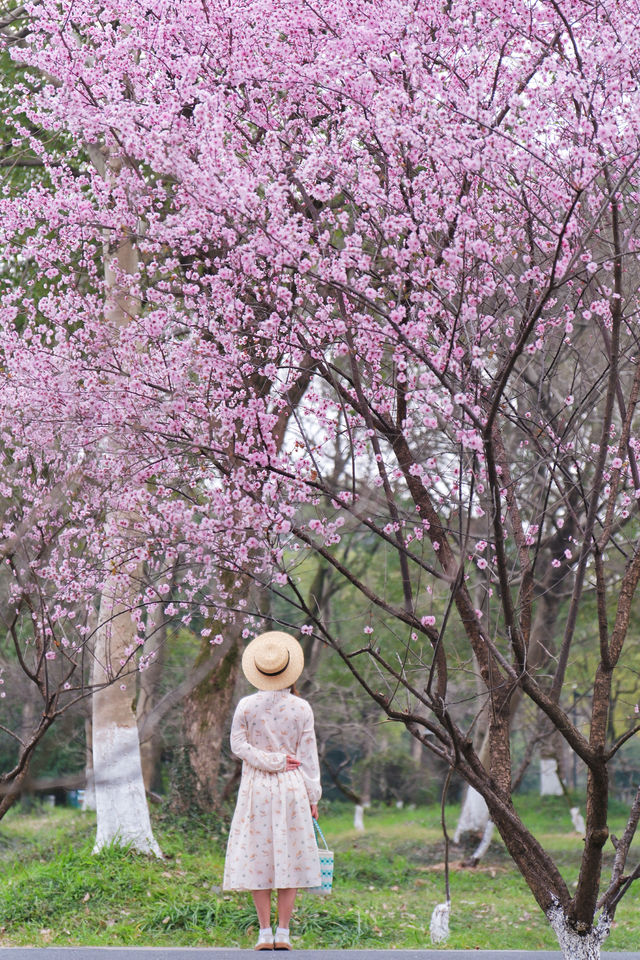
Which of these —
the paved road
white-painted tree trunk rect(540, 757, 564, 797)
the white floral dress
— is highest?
the white floral dress

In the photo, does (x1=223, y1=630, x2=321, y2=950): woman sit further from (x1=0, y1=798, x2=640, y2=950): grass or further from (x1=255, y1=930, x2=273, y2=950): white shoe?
(x1=0, y1=798, x2=640, y2=950): grass

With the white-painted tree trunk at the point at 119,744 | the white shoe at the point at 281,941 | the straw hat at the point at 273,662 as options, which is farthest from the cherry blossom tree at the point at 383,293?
the white-painted tree trunk at the point at 119,744

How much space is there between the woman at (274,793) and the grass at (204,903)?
4.19ft

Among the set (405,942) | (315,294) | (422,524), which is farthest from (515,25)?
(405,942)

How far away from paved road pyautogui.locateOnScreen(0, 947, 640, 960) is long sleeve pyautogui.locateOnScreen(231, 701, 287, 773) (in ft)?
2.95

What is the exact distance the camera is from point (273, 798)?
5.39 metres

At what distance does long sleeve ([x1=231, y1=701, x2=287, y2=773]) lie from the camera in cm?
539

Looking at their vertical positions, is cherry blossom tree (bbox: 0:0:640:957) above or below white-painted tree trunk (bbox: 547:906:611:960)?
above

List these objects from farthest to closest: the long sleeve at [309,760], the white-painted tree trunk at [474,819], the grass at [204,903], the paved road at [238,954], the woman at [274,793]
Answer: the white-painted tree trunk at [474,819], the grass at [204,903], the long sleeve at [309,760], the woman at [274,793], the paved road at [238,954]

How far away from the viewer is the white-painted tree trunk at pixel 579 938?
4238 mm

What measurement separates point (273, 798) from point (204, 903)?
2182mm

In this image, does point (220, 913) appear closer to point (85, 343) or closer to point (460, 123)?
point (85, 343)

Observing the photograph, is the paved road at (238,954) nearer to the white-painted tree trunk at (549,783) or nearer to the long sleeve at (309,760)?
the long sleeve at (309,760)

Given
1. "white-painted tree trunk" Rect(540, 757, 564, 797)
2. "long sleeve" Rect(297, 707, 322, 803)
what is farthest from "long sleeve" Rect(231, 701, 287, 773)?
"white-painted tree trunk" Rect(540, 757, 564, 797)
